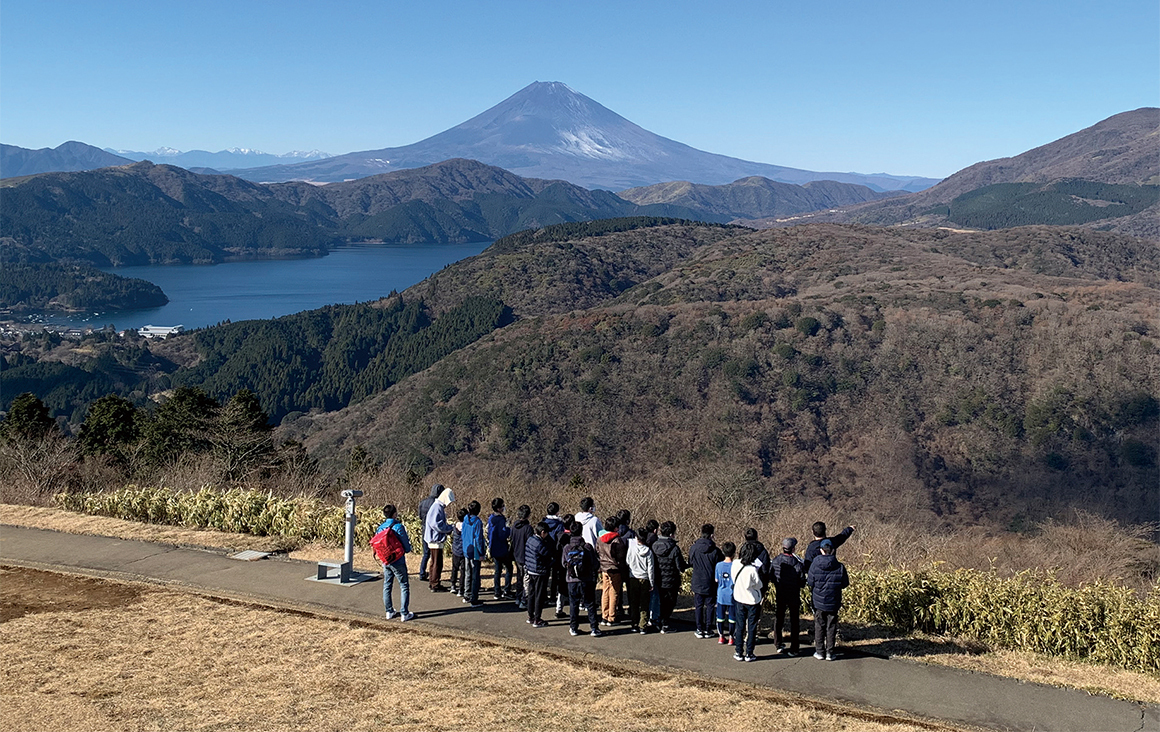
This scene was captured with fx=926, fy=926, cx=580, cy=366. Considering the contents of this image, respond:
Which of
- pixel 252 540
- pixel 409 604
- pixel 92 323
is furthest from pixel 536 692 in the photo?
pixel 92 323

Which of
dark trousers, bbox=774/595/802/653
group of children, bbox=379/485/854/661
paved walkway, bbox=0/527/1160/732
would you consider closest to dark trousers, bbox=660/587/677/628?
group of children, bbox=379/485/854/661

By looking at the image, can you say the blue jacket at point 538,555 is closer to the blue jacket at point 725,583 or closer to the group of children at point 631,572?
the group of children at point 631,572

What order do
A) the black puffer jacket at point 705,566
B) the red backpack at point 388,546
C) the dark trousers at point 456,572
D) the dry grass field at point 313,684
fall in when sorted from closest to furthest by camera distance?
the dry grass field at point 313,684 → the black puffer jacket at point 705,566 → the red backpack at point 388,546 → the dark trousers at point 456,572

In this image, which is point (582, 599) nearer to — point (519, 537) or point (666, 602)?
point (666, 602)

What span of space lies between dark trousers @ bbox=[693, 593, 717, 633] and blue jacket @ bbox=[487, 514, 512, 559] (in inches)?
96.1

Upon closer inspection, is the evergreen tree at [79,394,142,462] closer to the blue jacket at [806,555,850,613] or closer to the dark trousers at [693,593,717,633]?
the dark trousers at [693,593,717,633]

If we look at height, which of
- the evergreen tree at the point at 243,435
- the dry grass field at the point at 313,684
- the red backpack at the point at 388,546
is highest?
the red backpack at the point at 388,546

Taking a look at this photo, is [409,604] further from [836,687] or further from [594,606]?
[836,687]

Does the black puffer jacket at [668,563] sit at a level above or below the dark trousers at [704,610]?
above

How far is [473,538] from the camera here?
1108 centimetres

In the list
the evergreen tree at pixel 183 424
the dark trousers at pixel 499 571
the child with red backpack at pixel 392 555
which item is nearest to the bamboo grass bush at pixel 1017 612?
the dark trousers at pixel 499 571

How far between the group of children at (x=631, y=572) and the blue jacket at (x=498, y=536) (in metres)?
0.01

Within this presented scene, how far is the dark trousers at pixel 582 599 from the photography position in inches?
402

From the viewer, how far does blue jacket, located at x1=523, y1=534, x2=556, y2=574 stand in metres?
10.3
